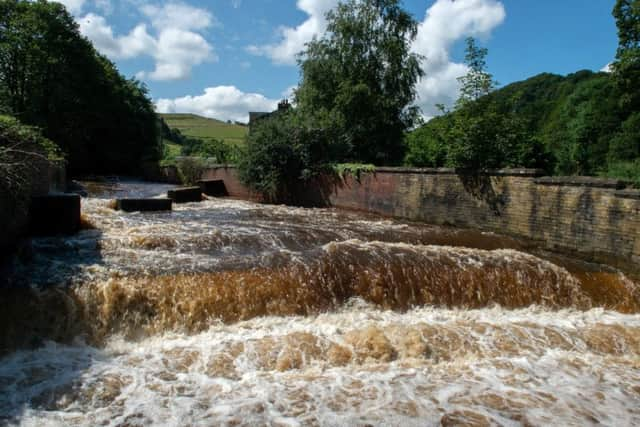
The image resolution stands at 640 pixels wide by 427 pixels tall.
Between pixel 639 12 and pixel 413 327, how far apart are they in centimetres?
2651

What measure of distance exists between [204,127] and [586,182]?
76.8 meters

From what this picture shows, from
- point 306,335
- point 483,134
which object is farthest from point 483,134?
point 306,335

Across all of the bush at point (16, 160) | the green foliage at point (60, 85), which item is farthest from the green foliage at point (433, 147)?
the green foliage at point (60, 85)

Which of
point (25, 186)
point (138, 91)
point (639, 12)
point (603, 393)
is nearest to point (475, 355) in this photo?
point (603, 393)

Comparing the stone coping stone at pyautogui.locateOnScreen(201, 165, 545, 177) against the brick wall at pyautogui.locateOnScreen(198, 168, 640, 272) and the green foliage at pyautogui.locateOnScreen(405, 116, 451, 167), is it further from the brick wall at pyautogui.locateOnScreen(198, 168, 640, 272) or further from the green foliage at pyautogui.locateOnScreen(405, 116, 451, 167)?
the green foliage at pyautogui.locateOnScreen(405, 116, 451, 167)

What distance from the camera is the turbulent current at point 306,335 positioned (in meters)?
3.88

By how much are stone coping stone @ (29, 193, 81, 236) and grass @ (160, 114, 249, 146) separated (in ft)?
180

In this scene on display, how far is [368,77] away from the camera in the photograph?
20.2m

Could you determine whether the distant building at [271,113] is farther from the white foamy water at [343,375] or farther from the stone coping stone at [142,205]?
the white foamy water at [343,375]

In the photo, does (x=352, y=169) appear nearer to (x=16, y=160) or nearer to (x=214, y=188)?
(x=214, y=188)

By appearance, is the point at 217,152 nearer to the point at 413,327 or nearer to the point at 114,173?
the point at 114,173

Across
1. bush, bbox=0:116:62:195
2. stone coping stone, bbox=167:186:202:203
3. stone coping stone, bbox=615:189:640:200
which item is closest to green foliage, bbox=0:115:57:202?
bush, bbox=0:116:62:195

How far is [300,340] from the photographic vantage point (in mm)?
5082

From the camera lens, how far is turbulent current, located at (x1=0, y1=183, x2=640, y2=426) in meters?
3.88
